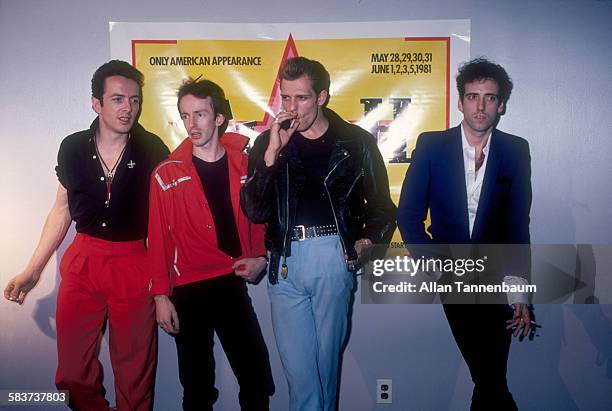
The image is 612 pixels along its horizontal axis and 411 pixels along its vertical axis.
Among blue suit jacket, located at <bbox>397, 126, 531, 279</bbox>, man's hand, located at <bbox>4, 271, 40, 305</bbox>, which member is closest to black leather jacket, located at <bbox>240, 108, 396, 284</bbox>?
blue suit jacket, located at <bbox>397, 126, 531, 279</bbox>

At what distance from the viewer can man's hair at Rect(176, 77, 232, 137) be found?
249 cm

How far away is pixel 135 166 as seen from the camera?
252 centimetres

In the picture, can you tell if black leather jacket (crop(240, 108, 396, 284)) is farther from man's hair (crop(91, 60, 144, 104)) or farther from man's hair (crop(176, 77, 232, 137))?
man's hair (crop(91, 60, 144, 104))

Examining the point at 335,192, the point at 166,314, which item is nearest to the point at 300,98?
the point at 335,192

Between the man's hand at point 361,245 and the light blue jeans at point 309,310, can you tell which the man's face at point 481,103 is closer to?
the man's hand at point 361,245

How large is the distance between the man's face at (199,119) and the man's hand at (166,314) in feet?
2.70

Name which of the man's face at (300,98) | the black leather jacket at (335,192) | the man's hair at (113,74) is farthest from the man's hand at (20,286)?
the man's face at (300,98)

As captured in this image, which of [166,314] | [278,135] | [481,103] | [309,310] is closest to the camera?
[278,135]

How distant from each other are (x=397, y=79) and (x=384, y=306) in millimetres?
1279

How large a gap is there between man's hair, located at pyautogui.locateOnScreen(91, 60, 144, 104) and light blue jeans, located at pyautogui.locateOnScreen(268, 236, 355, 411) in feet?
4.20

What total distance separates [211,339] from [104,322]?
64 centimetres

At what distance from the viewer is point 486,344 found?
250 cm

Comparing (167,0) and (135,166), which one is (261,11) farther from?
(135,166)

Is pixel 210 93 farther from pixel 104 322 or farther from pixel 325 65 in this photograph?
pixel 104 322
